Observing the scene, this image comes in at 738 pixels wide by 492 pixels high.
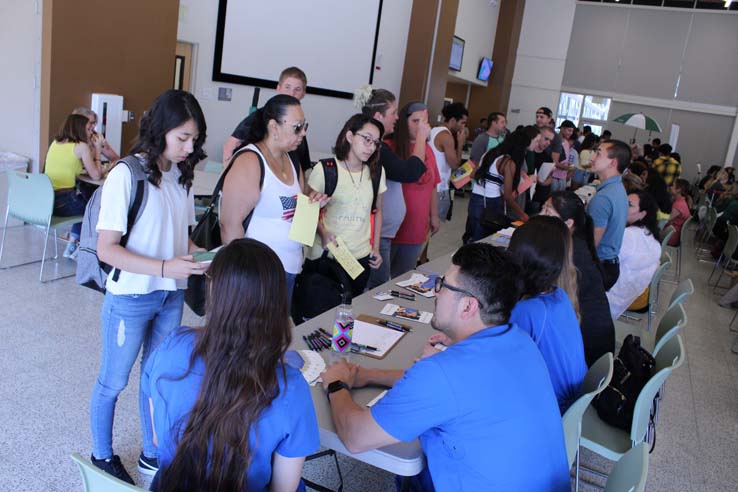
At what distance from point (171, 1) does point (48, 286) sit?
9.97 feet

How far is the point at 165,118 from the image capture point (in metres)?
1.94

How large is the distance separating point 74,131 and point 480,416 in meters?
4.18

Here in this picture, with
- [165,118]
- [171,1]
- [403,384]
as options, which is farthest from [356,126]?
[171,1]

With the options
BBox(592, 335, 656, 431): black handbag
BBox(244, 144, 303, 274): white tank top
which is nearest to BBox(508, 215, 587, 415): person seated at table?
BBox(592, 335, 656, 431): black handbag

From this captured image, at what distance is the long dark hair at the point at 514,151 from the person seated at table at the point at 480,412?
370 cm

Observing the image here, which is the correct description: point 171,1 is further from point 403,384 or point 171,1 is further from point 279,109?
point 403,384

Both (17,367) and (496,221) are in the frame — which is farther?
(496,221)

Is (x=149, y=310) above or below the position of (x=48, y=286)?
above

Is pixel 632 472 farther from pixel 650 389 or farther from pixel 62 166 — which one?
pixel 62 166

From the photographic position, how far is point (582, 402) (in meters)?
2.02

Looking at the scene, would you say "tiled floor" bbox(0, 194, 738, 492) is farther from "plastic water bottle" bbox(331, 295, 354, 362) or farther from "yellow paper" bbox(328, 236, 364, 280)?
"yellow paper" bbox(328, 236, 364, 280)

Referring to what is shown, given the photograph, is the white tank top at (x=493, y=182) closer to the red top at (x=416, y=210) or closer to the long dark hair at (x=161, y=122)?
the red top at (x=416, y=210)

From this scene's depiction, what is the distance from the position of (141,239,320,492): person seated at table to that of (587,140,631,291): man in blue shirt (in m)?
3.15

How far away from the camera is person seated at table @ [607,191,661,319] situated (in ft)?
14.0
